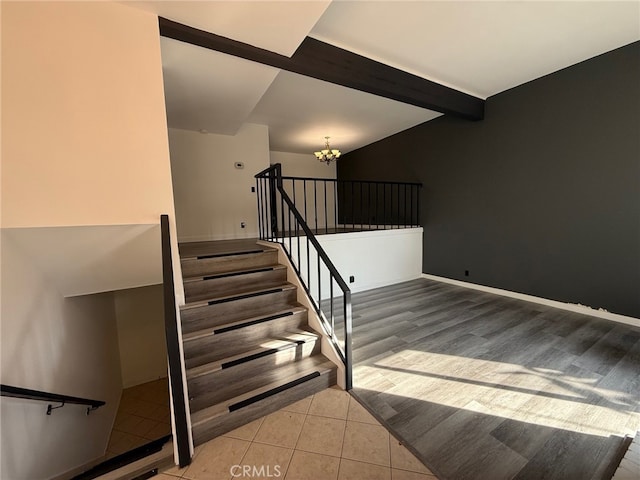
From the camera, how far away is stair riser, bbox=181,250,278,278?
270 centimetres

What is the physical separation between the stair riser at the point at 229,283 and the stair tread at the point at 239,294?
29mm

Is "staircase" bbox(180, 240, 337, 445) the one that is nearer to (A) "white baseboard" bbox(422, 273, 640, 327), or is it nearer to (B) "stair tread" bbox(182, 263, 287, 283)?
(B) "stair tread" bbox(182, 263, 287, 283)

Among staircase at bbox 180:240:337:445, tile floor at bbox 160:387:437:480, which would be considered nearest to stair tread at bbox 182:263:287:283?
staircase at bbox 180:240:337:445

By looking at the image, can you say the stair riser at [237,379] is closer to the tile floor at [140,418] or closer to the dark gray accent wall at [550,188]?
the tile floor at [140,418]

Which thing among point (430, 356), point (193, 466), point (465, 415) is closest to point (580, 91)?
point (430, 356)

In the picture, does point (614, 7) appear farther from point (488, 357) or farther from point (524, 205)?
point (488, 357)

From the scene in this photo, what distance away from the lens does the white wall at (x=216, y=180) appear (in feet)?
15.3

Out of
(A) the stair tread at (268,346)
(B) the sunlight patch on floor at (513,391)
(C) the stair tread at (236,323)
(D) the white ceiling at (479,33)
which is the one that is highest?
(D) the white ceiling at (479,33)

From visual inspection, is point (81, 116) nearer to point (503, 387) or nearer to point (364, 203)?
point (503, 387)

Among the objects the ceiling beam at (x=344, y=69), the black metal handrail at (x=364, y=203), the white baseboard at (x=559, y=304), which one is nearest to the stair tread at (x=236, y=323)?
the black metal handrail at (x=364, y=203)

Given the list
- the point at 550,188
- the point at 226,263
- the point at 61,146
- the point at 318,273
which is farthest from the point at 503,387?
the point at 61,146

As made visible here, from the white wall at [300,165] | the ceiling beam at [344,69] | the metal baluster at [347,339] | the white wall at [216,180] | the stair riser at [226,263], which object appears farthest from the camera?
the white wall at [300,165]

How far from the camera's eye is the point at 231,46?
2291mm

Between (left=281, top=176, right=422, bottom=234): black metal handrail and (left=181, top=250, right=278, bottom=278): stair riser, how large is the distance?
43.4 inches
